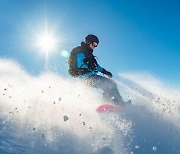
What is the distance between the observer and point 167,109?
11.4 m

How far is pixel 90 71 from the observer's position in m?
11.5

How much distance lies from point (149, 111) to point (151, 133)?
2083mm

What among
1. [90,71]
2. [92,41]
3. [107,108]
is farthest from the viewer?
[92,41]

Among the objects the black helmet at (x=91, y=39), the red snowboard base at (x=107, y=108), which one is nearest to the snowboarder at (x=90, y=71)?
the black helmet at (x=91, y=39)

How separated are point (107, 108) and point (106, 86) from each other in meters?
1.07

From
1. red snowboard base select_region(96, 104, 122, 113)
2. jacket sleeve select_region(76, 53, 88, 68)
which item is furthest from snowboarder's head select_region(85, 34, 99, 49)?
red snowboard base select_region(96, 104, 122, 113)

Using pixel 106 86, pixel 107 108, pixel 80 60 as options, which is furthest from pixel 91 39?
pixel 107 108

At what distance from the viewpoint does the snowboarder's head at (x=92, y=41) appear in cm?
1182

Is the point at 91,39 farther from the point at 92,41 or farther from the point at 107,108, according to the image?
the point at 107,108

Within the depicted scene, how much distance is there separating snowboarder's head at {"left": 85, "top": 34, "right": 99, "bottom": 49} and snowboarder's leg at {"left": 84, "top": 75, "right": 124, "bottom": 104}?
48.8 inches

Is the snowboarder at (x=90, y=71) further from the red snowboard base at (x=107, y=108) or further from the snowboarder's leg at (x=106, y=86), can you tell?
the red snowboard base at (x=107, y=108)

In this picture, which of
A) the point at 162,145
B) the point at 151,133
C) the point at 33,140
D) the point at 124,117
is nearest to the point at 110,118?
the point at 124,117

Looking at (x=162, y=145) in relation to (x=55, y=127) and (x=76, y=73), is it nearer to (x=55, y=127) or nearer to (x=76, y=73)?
(x=55, y=127)

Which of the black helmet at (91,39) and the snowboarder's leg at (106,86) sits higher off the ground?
the black helmet at (91,39)
